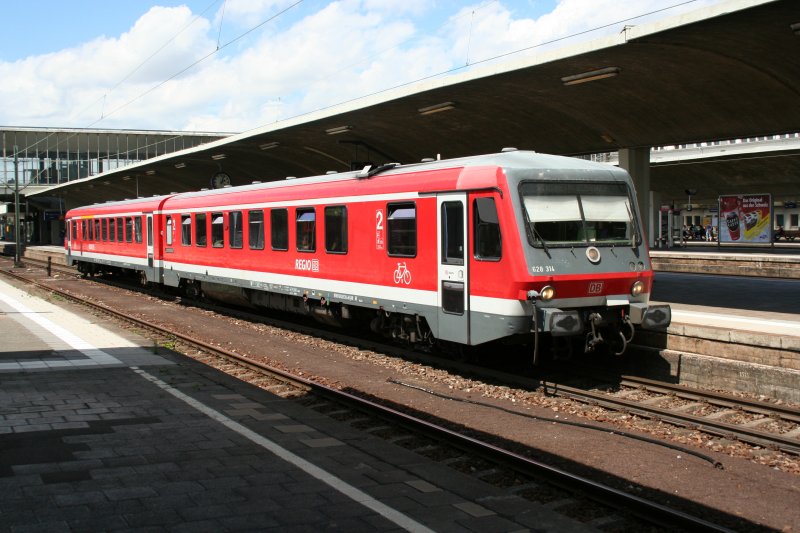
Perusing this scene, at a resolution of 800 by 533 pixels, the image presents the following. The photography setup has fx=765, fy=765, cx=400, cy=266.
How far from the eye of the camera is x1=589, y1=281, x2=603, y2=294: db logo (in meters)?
10.4

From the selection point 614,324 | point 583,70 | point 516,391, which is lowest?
point 516,391

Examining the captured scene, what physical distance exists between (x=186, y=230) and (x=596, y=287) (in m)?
13.9

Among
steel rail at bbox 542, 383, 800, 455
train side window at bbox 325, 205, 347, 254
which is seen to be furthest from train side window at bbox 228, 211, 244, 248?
steel rail at bbox 542, 383, 800, 455

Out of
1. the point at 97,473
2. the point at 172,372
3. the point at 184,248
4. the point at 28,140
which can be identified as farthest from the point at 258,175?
the point at 28,140

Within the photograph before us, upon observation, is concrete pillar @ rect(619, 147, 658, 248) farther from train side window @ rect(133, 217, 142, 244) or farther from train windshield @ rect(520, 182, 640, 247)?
train side window @ rect(133, 217, 142, 244)

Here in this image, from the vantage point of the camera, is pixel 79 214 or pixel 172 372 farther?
pixel 79 214

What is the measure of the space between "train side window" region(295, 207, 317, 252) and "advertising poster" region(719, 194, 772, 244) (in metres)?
19.9

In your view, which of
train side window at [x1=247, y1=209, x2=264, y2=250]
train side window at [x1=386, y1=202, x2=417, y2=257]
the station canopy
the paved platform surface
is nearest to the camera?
the paved platform surface

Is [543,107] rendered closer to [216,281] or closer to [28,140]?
[216,281]

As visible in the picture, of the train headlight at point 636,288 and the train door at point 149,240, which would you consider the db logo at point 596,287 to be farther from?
the train door at point 149,240

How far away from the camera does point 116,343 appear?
14391 mm

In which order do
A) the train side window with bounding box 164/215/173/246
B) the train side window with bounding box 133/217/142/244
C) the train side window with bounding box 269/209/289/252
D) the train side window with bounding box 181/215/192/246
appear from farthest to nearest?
the train side window with bounding box 133/217/142/244, the train side window with bounding box 164/215/173/246, the train side window with bounding box 181/215/192/246, the train side window with bounding box 269/209/289/252

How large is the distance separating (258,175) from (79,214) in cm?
833

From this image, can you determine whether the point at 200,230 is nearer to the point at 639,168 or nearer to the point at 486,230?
the point at 486,230
